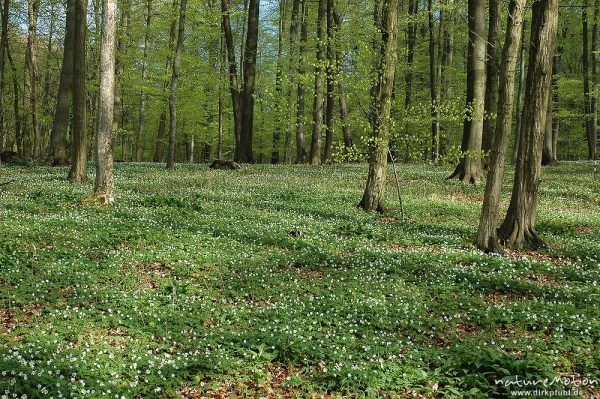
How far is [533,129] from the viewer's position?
12398 millimetres

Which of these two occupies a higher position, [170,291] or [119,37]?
[119,37]

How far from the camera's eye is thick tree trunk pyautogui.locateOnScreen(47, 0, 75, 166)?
26.2m

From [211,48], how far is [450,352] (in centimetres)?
4292

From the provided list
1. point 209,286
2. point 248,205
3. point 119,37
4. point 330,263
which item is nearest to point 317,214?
point 248,205

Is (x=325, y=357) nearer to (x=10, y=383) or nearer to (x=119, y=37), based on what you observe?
(x=10, y=383)

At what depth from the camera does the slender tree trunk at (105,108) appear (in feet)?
49.2

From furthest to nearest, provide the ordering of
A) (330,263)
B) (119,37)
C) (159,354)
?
1. (119,37)
2. (330,263)
3. (159,354)

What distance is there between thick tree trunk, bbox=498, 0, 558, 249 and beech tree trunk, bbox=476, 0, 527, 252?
0.95 m

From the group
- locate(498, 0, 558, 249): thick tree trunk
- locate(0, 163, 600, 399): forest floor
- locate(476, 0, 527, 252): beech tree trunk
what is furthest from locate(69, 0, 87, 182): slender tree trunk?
locate(498, 0, 558, 249): thick tree trunk

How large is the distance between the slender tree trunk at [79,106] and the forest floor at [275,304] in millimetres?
4099

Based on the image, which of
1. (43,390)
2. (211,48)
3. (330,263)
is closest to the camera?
(43,390)

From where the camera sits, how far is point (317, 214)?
650 inches

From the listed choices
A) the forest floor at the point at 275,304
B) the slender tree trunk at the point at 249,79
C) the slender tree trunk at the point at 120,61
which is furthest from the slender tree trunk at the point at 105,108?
the slender tree trunk at the point at 120,61

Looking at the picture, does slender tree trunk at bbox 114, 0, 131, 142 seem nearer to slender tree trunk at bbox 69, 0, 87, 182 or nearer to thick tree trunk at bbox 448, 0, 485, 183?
slender tree trunk at bbox 69, 0, 87, 182
